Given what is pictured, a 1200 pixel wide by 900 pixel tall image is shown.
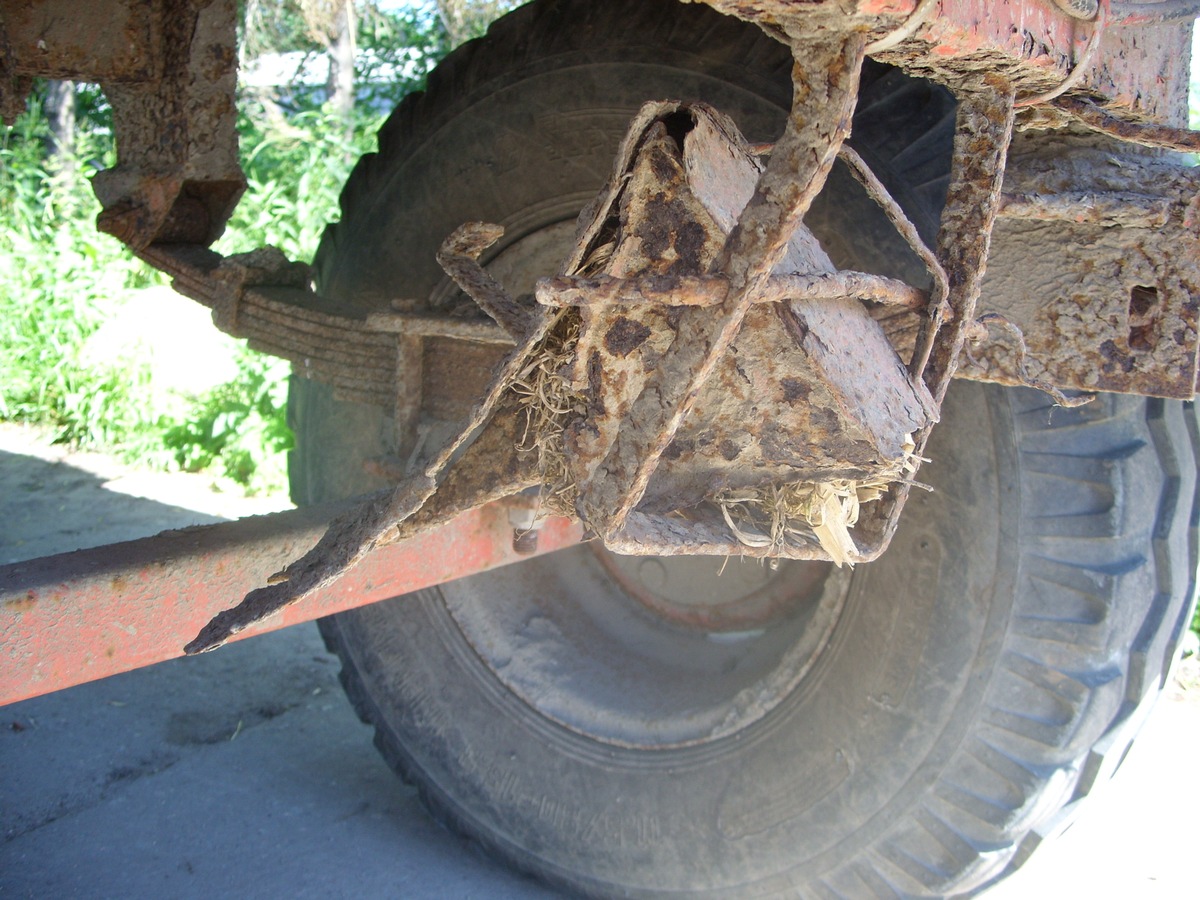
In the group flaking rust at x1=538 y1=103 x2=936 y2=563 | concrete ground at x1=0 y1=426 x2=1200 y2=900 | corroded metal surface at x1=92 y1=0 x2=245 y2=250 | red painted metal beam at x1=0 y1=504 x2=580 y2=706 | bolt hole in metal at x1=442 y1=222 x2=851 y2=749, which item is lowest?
concrete ground at x1=0 y1=426 x2=1200 y2=900

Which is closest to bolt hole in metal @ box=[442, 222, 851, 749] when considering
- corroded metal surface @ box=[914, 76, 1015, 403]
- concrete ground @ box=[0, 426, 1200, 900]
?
concrete ground @ box=[0, 426, 1200, 900]

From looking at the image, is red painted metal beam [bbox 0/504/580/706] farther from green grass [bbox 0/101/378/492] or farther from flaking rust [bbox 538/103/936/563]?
green grass [bbox 0/101/378/492]

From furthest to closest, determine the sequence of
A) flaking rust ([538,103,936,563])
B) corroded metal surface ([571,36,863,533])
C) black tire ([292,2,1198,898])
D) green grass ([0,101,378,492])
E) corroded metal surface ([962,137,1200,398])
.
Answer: green grass ([0,101,378,492]), black tire ([292,2,1198,898]), corroded metal surface ([962,137,1200,398]), flaking rust ([538,103,936,563]), corroded metal surface ([571,36,863,533])

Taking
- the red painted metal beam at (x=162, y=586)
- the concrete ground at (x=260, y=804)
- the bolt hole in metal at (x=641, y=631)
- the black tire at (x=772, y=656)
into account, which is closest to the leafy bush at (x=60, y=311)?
the concrete ground at (x=260, y=804)

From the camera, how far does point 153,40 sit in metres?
2.30

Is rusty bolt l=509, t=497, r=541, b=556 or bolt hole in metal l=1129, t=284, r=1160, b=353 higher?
bolt hole in metal l=1129, t=284, r=1160, b=353

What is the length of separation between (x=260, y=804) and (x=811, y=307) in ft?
6.63

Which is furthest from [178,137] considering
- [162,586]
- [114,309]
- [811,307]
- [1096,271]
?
[114,309]

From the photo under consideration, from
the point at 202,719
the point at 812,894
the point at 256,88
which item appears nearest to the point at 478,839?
the point at 812,894

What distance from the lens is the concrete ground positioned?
7.87ft

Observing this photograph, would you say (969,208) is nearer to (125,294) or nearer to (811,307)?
(811,307)

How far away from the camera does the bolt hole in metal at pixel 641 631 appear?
7.22ft

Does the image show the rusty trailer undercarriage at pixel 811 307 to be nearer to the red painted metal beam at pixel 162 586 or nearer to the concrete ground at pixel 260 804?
the red painted metal beam at pixel 162 586

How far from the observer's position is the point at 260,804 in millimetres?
2678
